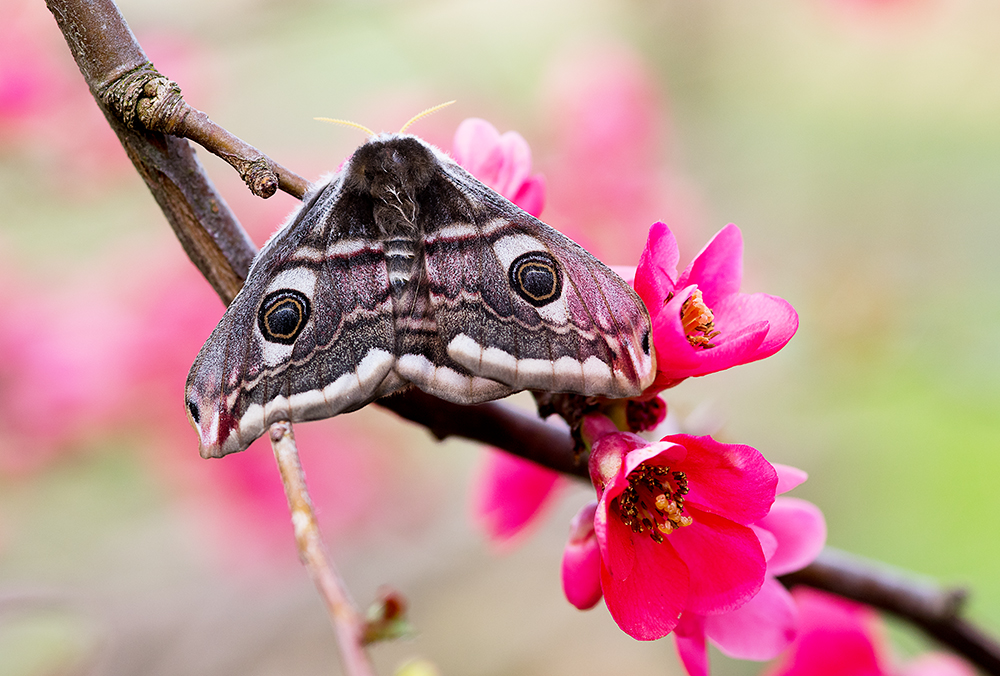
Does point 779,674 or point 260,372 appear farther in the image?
point 779,674

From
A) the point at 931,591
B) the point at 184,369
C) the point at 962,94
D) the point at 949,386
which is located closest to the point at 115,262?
the point at 184,369

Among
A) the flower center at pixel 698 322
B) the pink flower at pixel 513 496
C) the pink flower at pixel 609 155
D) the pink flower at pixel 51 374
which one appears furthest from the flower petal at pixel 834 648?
the pink flower at pixel 51 374

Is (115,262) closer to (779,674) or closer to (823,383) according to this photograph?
(779,674)

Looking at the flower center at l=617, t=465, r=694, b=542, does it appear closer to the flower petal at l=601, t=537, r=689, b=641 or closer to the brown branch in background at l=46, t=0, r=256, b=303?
the flower petal at l=601, t=537, r=689, b=641

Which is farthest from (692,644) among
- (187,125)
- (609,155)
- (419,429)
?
(419,429)

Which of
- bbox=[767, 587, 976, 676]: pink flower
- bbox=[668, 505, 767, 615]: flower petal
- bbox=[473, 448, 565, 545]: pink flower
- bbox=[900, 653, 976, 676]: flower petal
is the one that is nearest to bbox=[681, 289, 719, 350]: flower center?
bbox=[668, 505, 767, 615]: flower petal
